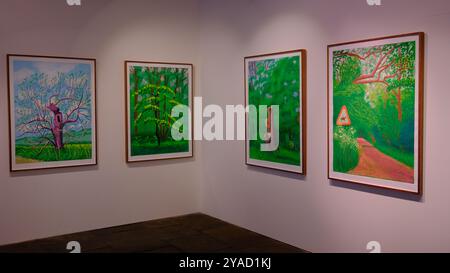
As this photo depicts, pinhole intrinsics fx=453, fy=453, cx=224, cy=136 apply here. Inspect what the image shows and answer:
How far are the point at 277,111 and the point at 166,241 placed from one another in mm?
1729

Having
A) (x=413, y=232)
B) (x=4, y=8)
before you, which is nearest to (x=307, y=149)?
(x=413, y=232)

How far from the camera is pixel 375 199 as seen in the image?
3.61m

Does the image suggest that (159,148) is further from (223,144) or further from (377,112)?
(377,112)

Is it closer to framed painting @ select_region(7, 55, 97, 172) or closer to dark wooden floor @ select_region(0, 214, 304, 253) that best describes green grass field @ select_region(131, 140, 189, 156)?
framed painting @ select_region(7, 55, 97, 172)

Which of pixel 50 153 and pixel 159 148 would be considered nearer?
pixel 50 153

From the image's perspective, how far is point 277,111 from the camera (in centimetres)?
450

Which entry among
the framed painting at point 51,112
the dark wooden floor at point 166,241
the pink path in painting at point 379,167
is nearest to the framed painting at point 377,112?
the pink path in painting at point 379,167

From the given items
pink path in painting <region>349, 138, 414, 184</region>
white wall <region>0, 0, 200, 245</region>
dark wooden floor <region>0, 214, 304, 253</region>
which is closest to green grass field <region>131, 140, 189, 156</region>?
white wall <region>0, 0, 200, 245</region>

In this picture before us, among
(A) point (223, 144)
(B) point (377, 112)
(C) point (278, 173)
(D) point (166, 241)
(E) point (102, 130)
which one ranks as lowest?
(D) point (166, 241)

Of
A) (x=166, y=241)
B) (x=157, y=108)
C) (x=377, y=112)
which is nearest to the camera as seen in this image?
(x=377, y=112)

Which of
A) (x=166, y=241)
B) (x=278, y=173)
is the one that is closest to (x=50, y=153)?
(x=166, y=241)

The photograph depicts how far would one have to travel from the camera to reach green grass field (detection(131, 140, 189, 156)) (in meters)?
5.20

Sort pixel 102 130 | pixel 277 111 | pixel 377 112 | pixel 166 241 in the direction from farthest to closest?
pixel 102 130, pixel 166 241, pixel 277 111, pixel 377 112

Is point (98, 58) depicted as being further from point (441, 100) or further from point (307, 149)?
point (441, 100)
